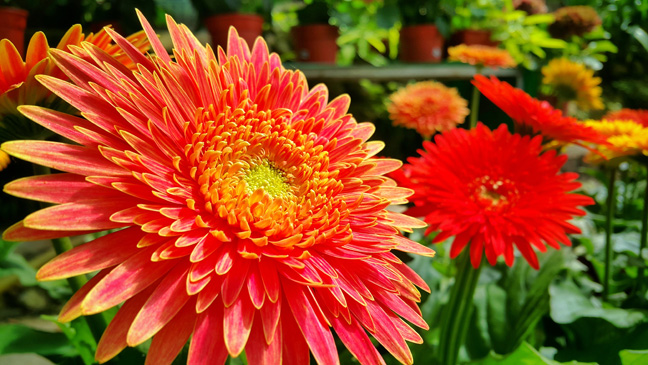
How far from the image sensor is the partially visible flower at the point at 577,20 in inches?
64.2

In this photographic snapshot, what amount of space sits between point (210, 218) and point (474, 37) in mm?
1836

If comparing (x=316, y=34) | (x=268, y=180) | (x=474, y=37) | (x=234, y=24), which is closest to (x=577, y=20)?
(x=474, y=37)

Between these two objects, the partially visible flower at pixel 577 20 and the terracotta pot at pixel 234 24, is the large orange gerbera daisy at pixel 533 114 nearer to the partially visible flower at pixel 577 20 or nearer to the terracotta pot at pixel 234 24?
the terracotta pot at pixel 234 24

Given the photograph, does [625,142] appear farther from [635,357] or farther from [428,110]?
[428,110]

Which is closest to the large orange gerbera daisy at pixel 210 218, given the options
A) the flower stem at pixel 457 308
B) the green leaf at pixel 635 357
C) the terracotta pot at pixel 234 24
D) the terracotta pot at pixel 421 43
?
the flower stem at pixel 457 308

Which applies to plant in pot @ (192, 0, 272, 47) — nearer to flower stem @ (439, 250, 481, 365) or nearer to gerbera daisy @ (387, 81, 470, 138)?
gerbera daisy @ (387, 81, 470, 138)

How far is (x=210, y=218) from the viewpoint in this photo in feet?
0.81

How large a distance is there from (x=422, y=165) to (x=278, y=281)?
21 centimetres

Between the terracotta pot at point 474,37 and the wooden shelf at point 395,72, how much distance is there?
0.19 meters

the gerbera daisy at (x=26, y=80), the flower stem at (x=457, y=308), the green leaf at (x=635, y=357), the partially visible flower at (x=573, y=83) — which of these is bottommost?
the green leaf at (x=635, y=357)

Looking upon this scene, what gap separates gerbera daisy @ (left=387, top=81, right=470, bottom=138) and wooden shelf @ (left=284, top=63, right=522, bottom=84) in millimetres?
429

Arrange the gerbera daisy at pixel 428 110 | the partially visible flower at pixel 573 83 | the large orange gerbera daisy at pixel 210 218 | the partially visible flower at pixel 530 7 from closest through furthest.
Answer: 1. the large orange gerbera daisy at pixel 210 218
2. the gerbera daisy at pixel 428 110
3. the partially visible flower at pixel 573 83
4. the partially visible flower at pixel 530 7

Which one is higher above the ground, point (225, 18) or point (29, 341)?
point (225, 18)

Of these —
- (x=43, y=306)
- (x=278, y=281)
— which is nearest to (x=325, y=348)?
(x=278, y=281)
